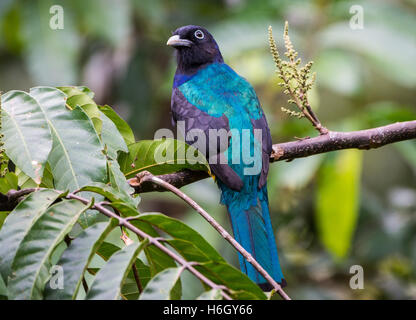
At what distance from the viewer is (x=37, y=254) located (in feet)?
4.36

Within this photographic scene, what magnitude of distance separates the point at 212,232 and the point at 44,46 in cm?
192

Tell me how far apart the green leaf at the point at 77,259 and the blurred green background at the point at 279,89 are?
7.00 ft

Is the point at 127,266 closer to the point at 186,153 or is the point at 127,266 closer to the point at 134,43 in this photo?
the point at 186,153

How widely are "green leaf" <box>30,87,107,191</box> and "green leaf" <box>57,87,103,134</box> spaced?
144mm

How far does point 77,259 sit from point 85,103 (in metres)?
0.78

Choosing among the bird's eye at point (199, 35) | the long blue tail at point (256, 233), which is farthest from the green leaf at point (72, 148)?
the bird's eye at point (199, 35)

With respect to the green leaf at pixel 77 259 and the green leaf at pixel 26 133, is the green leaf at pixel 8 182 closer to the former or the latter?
the green leaf at pixel 26 133

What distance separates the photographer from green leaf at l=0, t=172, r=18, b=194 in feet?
5.77

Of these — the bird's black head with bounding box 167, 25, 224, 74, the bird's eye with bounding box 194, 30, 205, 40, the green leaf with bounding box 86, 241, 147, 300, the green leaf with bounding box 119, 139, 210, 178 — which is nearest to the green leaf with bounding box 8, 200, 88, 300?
the green leaf with bounding box 86, 241, 147, 300

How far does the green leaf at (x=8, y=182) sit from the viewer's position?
1.76 metres

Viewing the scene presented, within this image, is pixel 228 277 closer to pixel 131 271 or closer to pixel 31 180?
pixel 131 271

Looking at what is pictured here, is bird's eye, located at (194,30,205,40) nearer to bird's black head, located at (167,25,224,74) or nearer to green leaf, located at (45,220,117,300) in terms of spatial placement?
bird's black head, located at (167,25,224,74)

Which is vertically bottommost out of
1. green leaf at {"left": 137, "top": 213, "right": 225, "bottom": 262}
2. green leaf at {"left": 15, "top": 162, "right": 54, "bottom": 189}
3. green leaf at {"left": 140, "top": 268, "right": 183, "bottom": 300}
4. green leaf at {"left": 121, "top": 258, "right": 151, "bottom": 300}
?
green leaf at {"left": 121, "top": 258, "right": 151, "bottom": 300}
